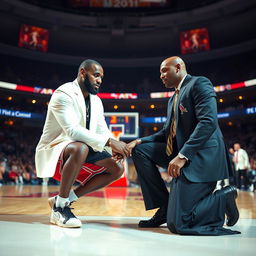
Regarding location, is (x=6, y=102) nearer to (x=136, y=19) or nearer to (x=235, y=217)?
(x=136, y=19)

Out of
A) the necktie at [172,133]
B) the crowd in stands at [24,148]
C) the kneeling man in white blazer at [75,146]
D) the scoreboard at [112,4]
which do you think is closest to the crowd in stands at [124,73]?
the crowd in stands at [24,148]

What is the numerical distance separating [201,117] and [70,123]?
0.90 m

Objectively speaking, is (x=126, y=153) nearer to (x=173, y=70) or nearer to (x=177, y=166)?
(x=177, y=166)

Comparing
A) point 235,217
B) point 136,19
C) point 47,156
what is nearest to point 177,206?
point 235,217

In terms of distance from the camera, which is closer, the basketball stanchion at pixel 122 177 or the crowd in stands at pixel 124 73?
the basketball stanchion at pixel 122 177

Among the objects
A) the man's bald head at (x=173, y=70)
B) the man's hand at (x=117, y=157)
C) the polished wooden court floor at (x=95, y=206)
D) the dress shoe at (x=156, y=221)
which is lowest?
the polished wooden court floor at (x=95, y=206)

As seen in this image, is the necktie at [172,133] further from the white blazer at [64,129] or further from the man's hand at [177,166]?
the white blazer at [64,129]

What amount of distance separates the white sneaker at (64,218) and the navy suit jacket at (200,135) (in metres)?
0.79

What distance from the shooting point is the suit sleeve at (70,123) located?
7.10 feet

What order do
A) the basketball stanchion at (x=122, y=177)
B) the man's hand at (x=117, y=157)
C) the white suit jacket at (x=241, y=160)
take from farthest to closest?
the basketball stanchion at (x=122, y=177), the white suit jacket at (x=241, y=160), the man's hand at (x=117, y=157)

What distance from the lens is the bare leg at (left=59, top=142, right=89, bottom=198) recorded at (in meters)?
2.12

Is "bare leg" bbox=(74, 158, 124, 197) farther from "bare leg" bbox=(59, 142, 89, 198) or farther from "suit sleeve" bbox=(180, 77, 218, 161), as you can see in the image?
"suit sleeve" bbox=(180, 77, 218, 161)

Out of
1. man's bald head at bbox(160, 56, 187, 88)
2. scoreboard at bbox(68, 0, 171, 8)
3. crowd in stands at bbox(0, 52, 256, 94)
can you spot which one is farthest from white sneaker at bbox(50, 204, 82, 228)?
scoreboard at bbox(68, 0, 171, 8)

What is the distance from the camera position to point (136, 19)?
1730cm
